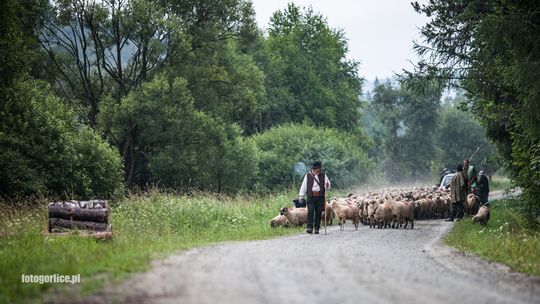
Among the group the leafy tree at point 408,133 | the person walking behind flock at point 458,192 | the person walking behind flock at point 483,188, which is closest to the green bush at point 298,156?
the person walking behind flock at point 483,188

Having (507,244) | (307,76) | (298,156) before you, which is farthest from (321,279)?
(307,76)

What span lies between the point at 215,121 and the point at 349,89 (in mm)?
37012

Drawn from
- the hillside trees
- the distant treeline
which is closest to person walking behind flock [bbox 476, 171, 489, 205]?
the distant treeline

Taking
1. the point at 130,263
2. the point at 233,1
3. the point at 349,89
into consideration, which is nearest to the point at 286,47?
the point at 349,89

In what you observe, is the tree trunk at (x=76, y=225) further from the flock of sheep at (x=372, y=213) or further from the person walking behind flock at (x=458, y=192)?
the person walking behind flock at (x=458, y=192)

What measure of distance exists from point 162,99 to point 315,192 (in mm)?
19520

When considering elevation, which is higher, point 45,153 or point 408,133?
point 408,133

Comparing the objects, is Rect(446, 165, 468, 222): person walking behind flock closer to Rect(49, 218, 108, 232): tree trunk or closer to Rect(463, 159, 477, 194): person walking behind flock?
Rect(463, 159, 477, 194): person walking behind flock

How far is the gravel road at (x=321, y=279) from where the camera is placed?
27.7ft

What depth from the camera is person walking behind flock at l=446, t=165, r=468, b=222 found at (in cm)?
2498

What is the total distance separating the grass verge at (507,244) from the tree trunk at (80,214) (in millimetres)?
8430

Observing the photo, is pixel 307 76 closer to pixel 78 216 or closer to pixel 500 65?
pixel 500 65

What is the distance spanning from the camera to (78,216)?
57.3 ft

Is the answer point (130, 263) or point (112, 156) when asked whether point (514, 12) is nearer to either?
point (130, 263)
